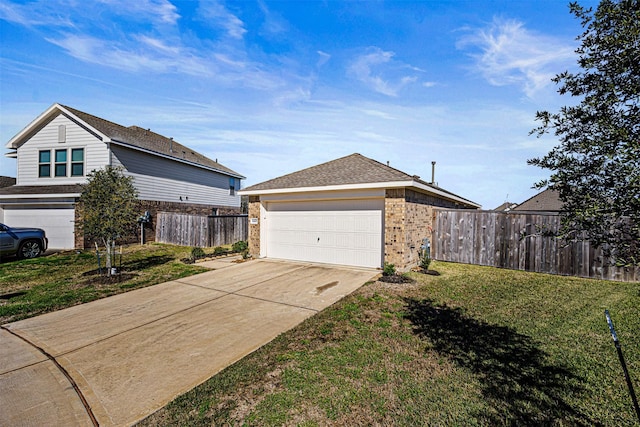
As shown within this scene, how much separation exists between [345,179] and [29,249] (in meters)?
13.6

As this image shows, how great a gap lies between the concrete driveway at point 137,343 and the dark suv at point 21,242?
27.1ft

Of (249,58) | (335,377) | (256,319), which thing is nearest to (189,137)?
(249,58)

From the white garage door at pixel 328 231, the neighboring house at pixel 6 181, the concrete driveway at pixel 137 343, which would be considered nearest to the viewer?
the concrete driveway at pixel 137 343

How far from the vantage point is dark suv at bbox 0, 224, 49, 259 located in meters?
11.3

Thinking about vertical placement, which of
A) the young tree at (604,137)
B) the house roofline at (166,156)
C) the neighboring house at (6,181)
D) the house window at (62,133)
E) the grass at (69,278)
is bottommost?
the grass at (69,278)

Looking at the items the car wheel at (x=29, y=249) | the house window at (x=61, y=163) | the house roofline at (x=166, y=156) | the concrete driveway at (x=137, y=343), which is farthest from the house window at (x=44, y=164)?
the concrete driveway at (x=137, y=343)

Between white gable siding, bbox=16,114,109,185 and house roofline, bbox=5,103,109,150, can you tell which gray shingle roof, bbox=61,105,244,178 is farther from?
white gable siding, bbox=16,114,109,185

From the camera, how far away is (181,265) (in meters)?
10.9

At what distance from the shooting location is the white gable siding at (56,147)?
14.9 m

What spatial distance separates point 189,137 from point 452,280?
14.2m

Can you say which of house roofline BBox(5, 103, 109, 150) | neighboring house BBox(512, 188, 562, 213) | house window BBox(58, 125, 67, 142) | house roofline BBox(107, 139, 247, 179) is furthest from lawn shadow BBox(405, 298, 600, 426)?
neighboring house BBox(512, 188, 562, 213)

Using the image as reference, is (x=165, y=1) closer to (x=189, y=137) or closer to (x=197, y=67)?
(x=197, y=67)

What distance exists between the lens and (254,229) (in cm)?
1212

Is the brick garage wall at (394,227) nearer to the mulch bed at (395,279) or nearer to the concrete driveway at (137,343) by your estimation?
the mulch bed at (395,279)
